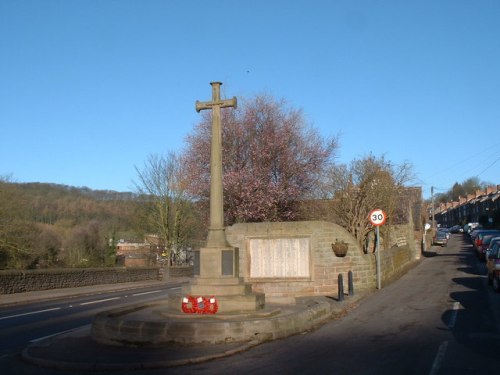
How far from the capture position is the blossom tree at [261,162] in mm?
25562

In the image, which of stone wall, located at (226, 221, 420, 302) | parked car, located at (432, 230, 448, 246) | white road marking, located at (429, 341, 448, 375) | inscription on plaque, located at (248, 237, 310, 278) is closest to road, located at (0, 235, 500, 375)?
white road marking, located at (429, 341, 448, 375)

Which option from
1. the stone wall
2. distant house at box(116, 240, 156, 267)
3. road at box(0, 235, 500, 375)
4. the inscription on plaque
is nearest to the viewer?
road at box(0, 235, 500, 375)

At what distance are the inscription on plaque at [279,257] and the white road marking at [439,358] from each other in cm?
1017

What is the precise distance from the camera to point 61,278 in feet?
100

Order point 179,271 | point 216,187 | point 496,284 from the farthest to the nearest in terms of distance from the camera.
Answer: point 179,271, point 496,284, point 216,187

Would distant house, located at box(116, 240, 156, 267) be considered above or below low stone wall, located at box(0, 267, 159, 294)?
above

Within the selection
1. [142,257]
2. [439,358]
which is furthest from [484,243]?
[142,257]

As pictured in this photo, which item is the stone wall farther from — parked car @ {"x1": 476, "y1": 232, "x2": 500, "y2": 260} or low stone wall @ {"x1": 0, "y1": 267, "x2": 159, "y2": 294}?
parked car @ {"x1": 476, "y1": 232, "x2": 500, "y2": 260}

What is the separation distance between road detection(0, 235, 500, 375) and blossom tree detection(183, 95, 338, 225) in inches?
338

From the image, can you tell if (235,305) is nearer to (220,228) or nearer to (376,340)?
(220,228)

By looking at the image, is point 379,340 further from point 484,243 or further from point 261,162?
point 484,243

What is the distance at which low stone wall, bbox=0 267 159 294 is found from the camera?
2678 centimetres

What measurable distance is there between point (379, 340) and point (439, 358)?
1.97 metres

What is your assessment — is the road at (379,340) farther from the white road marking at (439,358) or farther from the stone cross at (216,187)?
the stone cross at (216,187)
